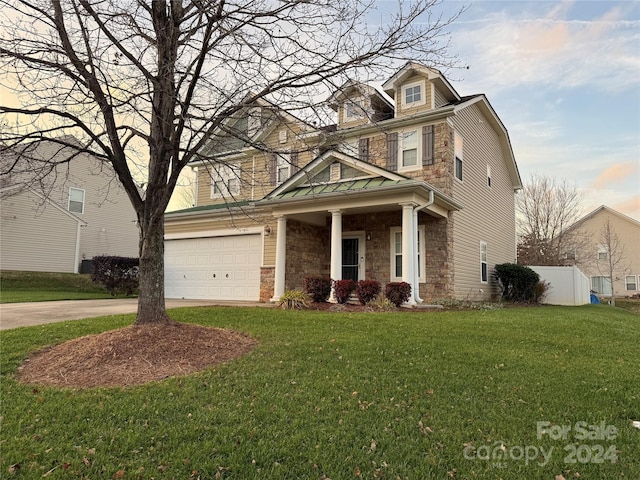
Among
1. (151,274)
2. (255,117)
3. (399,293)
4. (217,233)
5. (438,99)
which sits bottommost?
(399,293)

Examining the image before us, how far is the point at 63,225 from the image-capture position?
19.1 metres

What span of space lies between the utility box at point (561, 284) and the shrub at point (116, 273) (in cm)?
1596

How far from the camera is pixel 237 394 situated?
3.84 m

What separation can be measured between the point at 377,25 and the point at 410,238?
5.80 metres

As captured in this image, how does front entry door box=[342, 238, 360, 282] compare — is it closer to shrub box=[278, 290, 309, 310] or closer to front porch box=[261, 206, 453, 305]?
front porch box=[261, 206, 453, 305]

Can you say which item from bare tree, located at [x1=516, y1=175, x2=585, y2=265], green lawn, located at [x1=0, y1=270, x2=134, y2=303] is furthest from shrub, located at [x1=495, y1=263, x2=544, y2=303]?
green lawn, located at [x1=0, y1=270, x2=134, y2=303]

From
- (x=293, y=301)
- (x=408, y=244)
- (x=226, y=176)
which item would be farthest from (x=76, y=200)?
(x=408, y=244)

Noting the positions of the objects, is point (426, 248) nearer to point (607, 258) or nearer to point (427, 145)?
point (427, 145)

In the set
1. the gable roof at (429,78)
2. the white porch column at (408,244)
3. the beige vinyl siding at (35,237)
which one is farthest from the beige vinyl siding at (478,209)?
the beige vinyl siding at (35,237)

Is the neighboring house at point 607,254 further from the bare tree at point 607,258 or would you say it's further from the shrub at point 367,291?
the shrub at point 367,291

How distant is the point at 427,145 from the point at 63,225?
17.0m

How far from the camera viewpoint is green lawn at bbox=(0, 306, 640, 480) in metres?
2.71

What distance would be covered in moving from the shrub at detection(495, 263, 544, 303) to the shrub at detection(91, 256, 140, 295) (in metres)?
13.8

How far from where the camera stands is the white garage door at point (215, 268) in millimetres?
13594
